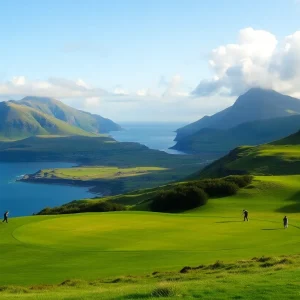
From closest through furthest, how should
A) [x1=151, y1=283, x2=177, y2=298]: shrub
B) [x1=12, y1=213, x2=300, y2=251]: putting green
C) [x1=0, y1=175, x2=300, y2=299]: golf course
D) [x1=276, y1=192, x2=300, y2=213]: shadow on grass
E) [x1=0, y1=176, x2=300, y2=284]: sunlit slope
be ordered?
[x1=151, y1=283, x2=177, y2=298]: shrub
[x1=0, y1=175, x2=300, y2=299]: golf course
[x1=0, y1=176, x2=300, y2=284]: sunlit slope
[x1=12, y1=213, x2=300, y2=251]: putting green
[x1=276, y1=192, x2=300, y2=213]: shadow on grass

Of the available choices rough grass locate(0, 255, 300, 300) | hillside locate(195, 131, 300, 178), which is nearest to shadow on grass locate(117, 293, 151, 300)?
rough grass locate(0, 255, 300, 300)

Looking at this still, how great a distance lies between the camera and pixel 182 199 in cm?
5528

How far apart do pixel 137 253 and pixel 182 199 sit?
27.0m

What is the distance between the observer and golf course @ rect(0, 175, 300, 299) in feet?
61.5

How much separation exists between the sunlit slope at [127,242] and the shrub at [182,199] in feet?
24.7

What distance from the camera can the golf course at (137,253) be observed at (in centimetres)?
1875

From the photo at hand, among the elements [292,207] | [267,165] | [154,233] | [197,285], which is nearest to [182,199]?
[292,207]

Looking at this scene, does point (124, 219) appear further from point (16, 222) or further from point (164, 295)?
point (164, 295)

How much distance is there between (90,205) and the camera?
203 ft

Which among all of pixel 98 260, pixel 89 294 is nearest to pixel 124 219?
pixel 98 260

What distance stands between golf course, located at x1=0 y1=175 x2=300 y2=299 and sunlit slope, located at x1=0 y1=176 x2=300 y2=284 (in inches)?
2.2

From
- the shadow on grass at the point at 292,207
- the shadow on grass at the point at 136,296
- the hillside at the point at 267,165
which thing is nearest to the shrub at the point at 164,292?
the shadow on grass at the point at 136,296

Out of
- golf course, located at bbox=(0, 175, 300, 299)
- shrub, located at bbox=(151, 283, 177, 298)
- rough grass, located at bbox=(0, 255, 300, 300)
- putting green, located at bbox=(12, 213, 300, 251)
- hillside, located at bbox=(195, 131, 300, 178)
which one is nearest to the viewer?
rough grass, located at bbox=(0, 255, 300, 300)

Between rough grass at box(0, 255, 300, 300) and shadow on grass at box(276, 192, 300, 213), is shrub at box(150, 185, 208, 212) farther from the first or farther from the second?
rough grass at box(0, 255, 300, 300)
